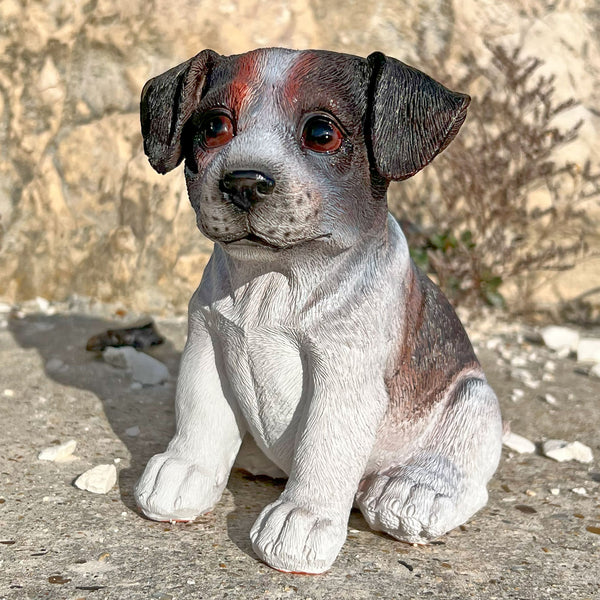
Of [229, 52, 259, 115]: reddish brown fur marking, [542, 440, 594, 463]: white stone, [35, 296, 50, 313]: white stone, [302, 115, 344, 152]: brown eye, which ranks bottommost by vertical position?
[35, 296, 50, 313]: white stone

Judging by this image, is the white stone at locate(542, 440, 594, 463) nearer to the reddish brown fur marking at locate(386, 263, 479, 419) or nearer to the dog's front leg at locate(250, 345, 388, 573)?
the reddish brown fur marking at locate(386, 263, 479, 419)

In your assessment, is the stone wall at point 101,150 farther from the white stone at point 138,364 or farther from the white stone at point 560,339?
the white stone at point 560,339

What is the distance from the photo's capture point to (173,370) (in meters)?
3.80

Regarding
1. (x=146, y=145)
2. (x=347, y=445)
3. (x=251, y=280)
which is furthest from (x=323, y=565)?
(x=146, y=145)

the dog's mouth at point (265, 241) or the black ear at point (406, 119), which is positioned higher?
the black ear at point (406, 119)

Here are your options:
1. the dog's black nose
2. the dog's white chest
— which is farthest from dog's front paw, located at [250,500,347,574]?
the dog's black nose

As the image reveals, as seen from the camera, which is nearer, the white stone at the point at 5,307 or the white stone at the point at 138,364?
the white stone at the point at 138,364

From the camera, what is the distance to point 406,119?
1965mm

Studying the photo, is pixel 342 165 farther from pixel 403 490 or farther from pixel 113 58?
pixel 113 58

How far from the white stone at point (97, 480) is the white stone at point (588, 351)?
8.43 feet

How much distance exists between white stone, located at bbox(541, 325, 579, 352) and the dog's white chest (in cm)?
246

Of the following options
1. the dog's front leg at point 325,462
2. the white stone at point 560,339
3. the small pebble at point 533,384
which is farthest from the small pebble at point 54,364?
the white stone at point 560,339

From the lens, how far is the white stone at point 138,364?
361cm

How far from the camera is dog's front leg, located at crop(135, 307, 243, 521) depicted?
2.31 metres
